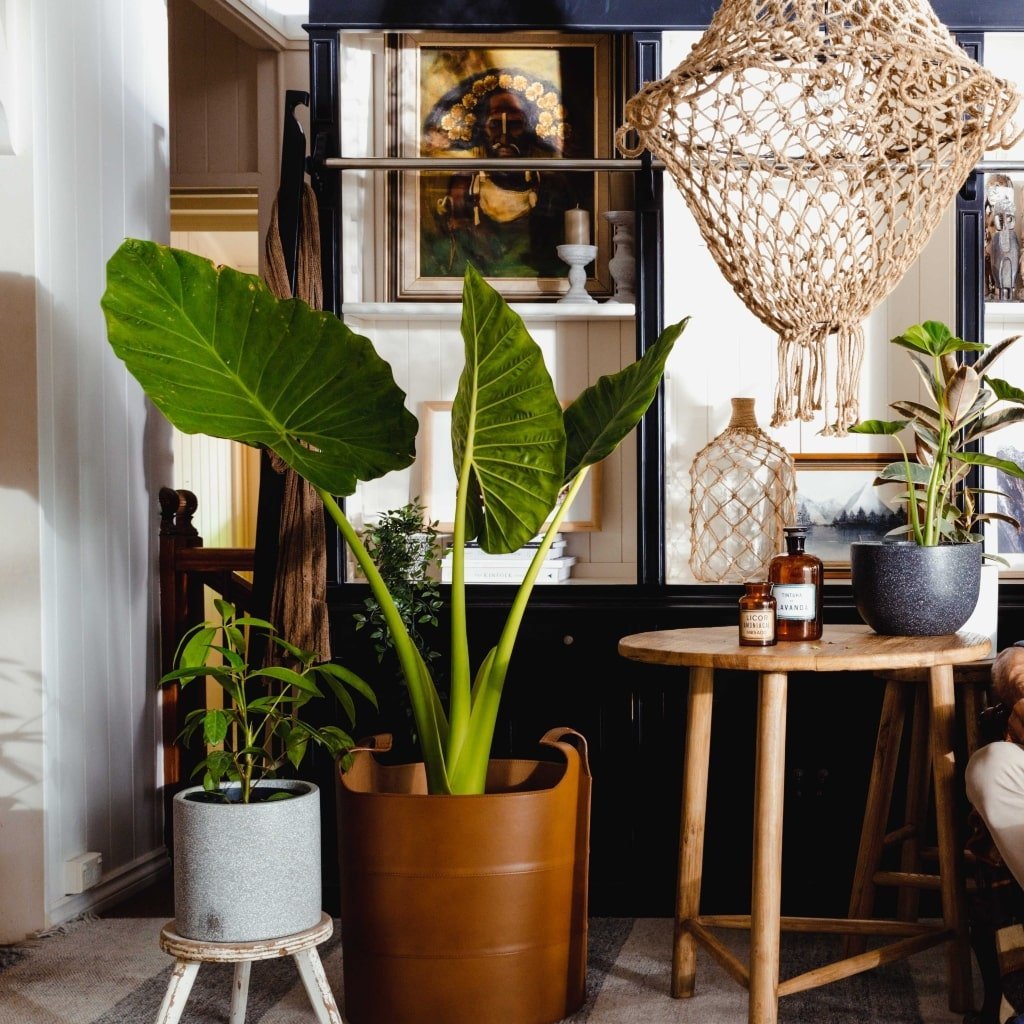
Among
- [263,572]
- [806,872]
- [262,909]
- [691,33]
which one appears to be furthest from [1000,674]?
[691,33]

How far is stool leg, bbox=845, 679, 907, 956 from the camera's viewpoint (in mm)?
2777

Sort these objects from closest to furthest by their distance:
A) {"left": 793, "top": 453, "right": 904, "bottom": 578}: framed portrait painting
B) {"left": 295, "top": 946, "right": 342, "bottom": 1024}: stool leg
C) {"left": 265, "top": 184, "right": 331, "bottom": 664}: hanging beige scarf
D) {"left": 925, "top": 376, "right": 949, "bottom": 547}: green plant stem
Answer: {"left": 295, "top": 946, "right": 342, "bottom": 1024}: stool leg → {"left": 925, "top": 376, "right": 949, "bottom": 547}: green plant stem → {"left": 265, "top": 184, "right": 331, "bottom": 664}: hanging beige scarf → {"left": 793, "top": 453, "right": 904, "bottom": 578}: framed portrait painting

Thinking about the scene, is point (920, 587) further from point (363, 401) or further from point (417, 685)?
point (363, 401)

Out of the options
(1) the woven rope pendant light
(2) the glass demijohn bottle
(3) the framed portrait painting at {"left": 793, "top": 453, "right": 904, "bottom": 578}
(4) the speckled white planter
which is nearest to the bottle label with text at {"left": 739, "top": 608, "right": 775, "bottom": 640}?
(1) the woven rope pendant light

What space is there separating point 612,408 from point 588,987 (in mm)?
1204

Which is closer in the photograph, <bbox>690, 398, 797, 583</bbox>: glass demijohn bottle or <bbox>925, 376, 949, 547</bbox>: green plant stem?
<bbox>925, 376, 949, 547</bbox>: green plant stem

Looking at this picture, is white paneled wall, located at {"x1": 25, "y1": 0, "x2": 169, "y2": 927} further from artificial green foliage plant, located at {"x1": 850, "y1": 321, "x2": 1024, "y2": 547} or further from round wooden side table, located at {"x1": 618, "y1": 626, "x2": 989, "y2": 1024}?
artificial green foliage plant, located at {"x1": 850, "y1": 321, "x2": 1024, "y2": 547}

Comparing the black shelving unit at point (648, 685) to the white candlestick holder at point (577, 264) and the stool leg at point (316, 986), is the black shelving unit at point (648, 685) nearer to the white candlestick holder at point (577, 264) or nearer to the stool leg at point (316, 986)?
the white candlestick holder at point (577, 264)

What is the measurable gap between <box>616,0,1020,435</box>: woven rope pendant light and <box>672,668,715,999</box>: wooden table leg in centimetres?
59

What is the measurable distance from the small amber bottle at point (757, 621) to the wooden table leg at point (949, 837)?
1.10 ft

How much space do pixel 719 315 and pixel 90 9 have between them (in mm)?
1834

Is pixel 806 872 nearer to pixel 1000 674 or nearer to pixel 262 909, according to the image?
pixel 1000 674

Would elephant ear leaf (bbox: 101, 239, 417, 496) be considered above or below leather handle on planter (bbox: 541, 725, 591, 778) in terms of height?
above

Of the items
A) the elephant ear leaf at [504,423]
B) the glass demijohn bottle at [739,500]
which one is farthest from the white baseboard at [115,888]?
the glass demijohn bottle at [739,500]
